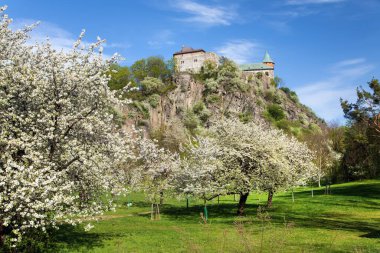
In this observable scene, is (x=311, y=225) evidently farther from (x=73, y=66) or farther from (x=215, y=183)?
(x=73, y=66)

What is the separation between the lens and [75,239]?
25000mm

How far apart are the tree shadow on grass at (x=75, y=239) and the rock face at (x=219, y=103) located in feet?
399

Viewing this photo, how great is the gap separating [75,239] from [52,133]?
31.4 feet

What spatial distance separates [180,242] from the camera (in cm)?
2475

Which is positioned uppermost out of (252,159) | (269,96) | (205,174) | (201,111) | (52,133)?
(269,96)

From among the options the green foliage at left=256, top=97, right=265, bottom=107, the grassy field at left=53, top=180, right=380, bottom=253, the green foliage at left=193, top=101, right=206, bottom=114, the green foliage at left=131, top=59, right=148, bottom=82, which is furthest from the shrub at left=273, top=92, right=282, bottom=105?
the grassy field at left=53, top=180, right=380, bottom=253

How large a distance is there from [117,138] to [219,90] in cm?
15291

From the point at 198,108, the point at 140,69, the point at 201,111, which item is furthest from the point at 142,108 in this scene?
the point at 140,69

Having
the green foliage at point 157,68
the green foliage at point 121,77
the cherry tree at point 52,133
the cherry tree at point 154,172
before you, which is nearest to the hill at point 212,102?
the green foliage at point 121,77

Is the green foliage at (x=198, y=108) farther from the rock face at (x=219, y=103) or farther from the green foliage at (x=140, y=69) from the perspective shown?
the green foliage at (x=140, y=69)

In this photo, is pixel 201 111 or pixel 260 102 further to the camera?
pixel 260 102

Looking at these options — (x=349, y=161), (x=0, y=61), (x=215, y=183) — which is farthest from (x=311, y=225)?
(x=349, y=161)

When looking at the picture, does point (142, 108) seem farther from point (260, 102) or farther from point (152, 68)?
point (260, 102)

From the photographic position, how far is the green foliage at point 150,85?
163 meters
